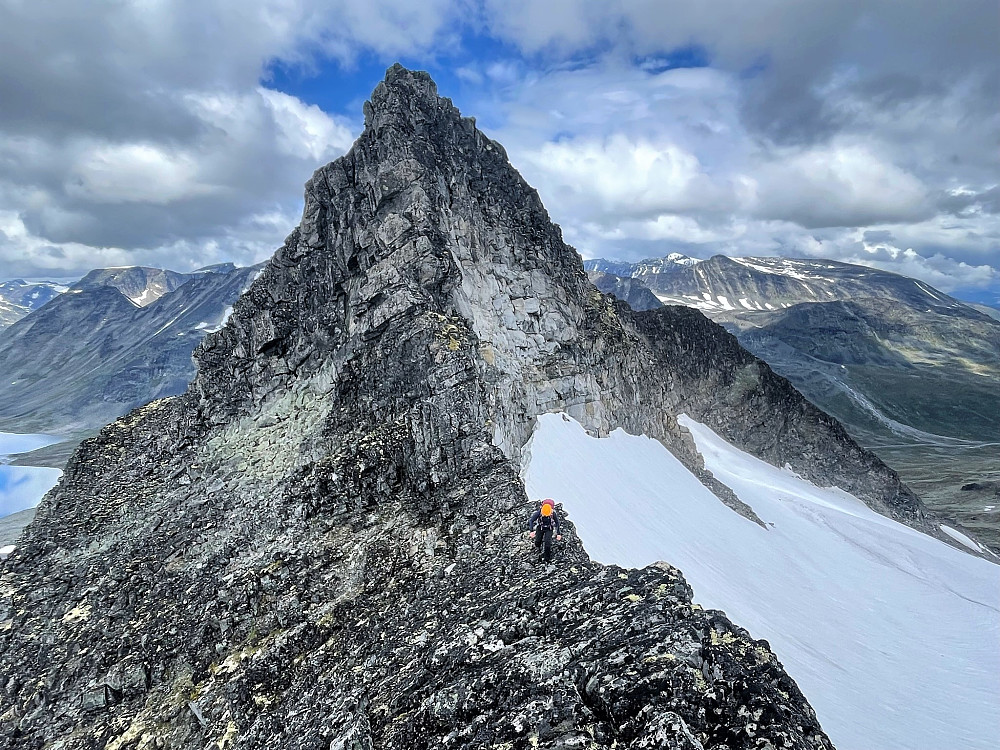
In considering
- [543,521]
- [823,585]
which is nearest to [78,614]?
[543,521]

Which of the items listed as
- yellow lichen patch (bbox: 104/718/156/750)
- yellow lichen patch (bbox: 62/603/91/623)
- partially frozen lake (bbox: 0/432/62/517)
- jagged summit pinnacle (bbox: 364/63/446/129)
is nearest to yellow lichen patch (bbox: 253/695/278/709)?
yellow lichen patch (bbox: 104/718/156/750)

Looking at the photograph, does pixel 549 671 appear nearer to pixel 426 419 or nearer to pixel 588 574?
pixel 588 574

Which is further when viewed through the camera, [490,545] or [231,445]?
[231,445]

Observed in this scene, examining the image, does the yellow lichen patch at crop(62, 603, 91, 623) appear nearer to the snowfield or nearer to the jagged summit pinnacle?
the snowfield

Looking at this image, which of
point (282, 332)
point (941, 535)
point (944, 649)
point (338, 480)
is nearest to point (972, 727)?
point (944, 649)

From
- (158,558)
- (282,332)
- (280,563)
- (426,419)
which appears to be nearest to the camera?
(280,563)

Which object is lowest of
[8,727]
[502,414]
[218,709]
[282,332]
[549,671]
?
[8,727]
